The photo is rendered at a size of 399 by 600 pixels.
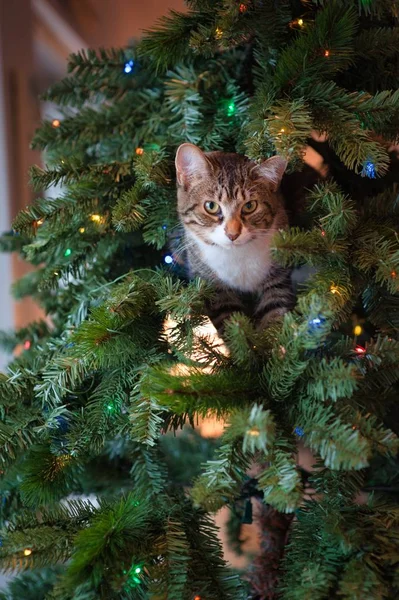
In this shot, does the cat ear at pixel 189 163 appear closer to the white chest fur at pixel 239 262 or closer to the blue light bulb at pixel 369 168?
the white chest fur at pixel 239 262

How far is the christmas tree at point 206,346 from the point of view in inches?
21.0

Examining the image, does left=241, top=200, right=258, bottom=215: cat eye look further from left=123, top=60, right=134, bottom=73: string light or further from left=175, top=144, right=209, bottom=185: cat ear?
left=123, top=60, right=134, bottom=73: string light

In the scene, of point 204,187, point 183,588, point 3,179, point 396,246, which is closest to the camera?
point 183,588

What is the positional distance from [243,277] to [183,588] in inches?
21.6

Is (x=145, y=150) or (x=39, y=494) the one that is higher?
(x=145, y=150)

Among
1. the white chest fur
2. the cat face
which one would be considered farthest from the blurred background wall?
the white chest fur

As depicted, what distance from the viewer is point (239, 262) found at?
0.97 metres

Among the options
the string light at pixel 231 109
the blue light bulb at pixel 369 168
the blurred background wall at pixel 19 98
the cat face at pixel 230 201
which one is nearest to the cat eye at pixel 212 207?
the cat face at pixel 230 201

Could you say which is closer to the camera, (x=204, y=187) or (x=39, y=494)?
(x=39, y=494)

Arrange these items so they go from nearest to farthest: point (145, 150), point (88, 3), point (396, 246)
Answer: point (396, 246)
point (145, 150)
point (88, 3)

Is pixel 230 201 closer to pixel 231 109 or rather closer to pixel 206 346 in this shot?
pixel 231 109

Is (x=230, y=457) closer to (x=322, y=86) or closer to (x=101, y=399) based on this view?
(x=101, y=399)

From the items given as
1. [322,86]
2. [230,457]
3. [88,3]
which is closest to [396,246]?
[322,86]

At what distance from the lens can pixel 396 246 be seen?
0.66 metres
